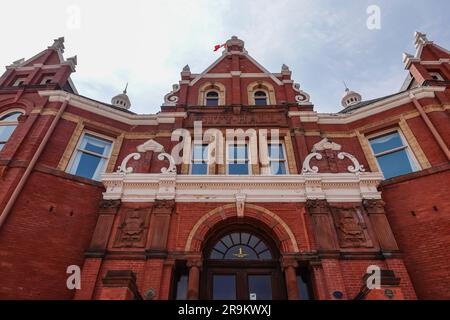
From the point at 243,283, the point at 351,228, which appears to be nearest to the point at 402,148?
the point at 351,228

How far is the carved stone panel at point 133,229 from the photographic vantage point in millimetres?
A: 8050

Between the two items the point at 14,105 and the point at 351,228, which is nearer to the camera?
the point at 351,228

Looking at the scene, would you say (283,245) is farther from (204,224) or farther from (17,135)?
(17,135)

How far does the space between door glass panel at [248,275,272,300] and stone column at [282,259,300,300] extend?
64 centimetres

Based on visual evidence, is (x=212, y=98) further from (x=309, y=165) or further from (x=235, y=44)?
(x=309, y=165)

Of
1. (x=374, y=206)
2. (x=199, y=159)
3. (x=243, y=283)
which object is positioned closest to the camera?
(x=243, y=283)

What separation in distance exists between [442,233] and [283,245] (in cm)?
436

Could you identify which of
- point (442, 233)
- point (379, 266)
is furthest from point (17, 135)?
point (442, 233)

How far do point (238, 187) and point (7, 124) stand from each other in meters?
9.04

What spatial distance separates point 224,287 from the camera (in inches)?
310

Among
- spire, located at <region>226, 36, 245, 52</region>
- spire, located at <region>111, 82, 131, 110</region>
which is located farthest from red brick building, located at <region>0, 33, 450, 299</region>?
spire, located at <region>111, 82, 131, 110</region>

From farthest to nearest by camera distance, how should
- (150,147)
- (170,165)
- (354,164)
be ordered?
(150,147) → (354,164) → (170,165)

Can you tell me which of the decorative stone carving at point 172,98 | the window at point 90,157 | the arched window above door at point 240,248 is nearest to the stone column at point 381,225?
the arched window above door at point 240,248

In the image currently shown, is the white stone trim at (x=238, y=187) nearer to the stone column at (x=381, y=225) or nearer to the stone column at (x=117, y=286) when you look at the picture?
the stone column at (x=381, y=225)
